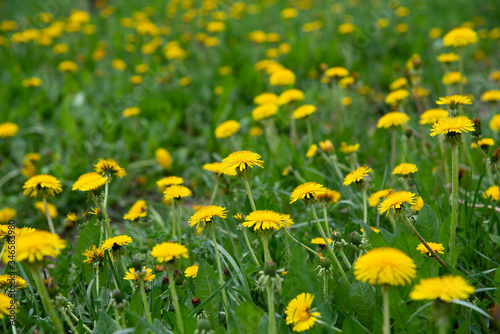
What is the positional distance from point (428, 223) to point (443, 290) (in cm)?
73

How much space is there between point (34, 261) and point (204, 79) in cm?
382

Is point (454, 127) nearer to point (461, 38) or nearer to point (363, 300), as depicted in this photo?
point (363, 300)

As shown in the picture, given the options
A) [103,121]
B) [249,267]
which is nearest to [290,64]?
[103,121]

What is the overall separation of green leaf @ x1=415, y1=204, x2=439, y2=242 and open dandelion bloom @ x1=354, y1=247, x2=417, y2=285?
69cm

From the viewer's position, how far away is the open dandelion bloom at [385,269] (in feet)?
3.46

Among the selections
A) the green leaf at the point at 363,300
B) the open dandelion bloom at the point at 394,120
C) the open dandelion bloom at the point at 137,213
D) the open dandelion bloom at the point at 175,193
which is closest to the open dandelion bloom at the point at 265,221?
the green leaf at the point at 363,300

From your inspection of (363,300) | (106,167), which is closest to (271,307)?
(363,300)

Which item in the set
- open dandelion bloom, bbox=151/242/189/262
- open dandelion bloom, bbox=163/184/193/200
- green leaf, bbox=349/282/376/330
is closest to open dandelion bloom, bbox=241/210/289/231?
open dandelion bloom, bbox=151/242/189/262

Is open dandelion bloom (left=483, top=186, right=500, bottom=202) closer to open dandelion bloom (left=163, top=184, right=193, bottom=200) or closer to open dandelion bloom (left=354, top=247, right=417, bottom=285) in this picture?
open dandelion bloom (left=354, top=247, right=417, bottom=285)

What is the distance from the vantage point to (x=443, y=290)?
105 cm

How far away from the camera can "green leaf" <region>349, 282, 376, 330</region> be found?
57.4 inches

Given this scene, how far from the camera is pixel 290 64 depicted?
5.08 metres

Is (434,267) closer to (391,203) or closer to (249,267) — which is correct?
(391,203)

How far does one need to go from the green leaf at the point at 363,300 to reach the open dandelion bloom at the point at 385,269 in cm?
38
